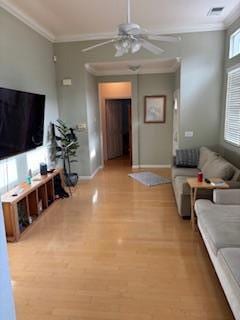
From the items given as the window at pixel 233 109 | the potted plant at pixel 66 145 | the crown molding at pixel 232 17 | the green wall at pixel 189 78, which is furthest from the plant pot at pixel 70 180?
the crown molding at pixel 232 17

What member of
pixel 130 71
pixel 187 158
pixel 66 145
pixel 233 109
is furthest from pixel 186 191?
pixel 130 71

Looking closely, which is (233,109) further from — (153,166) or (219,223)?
(153,166)

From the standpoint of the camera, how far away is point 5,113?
321 centimetres

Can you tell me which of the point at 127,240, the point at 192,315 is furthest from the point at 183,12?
the point at 192,315

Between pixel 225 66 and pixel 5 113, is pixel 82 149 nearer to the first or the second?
pixel 5 113

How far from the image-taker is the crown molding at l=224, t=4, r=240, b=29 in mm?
3891

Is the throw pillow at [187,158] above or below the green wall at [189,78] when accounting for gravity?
below

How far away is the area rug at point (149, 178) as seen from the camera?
5.37 m

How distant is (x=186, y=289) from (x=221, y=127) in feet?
11.7

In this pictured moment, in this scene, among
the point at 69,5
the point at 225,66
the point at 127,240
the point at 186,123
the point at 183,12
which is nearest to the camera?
the point at 127,240

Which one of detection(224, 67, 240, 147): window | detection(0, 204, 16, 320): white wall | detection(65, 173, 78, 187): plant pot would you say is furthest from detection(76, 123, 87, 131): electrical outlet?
detection(0, 204, 16, 320): white wall

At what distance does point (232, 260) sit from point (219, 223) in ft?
1.87

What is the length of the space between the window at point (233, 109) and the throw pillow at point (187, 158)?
65 cm

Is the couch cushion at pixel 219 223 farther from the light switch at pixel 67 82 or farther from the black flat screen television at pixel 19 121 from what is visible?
the light switch at pixel 67 82
